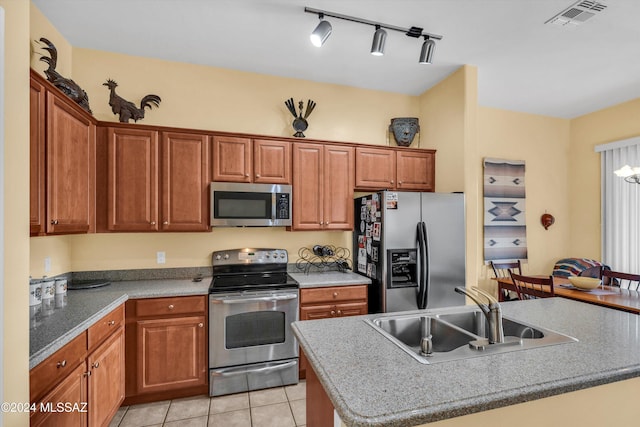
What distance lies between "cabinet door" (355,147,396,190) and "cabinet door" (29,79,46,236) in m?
2.50

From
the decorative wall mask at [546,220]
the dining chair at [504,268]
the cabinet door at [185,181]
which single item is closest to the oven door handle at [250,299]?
the cabinet door at [185,181]

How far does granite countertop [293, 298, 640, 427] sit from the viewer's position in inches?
36.1

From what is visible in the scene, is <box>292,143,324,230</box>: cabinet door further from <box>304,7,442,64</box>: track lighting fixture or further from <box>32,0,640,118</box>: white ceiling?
<box>304,7,442,64</box>: track lighting fixture

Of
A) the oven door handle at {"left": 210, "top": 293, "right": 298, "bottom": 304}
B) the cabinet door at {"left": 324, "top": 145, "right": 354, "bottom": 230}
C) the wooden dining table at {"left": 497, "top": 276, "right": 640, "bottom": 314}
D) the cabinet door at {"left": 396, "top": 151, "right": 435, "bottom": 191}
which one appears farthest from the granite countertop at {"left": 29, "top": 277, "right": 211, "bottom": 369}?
the wooden dining table at {"left": 497, "top": 276, "right": 640, "bottom": 314}

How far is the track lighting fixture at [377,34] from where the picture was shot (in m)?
2.22

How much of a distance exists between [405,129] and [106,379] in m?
3.49

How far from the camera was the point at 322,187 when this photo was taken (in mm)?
3234

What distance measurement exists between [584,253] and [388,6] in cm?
441

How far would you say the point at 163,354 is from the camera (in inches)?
99.0

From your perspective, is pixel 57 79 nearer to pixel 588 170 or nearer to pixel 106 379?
pixel 106 379

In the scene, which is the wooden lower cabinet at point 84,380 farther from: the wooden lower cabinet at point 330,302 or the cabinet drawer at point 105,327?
the wooden lower cabinet at point 330,302

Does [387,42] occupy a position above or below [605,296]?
above

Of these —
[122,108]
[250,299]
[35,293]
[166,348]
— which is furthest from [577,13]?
[35,293]

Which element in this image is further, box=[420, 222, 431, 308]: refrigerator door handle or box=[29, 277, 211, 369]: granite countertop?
box=[420, 222, 431, 308]: refrigerator door handle
